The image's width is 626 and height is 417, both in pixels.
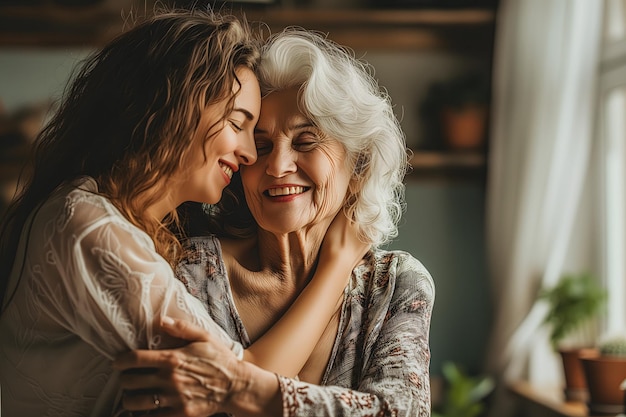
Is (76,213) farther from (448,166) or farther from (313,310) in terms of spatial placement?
(448,166)

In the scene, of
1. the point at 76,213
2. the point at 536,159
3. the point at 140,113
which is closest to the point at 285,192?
the point at 140,113

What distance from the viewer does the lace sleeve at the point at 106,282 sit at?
4.31ft

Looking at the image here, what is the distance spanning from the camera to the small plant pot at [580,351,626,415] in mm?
2863

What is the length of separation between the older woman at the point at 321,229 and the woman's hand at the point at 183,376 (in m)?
0.27

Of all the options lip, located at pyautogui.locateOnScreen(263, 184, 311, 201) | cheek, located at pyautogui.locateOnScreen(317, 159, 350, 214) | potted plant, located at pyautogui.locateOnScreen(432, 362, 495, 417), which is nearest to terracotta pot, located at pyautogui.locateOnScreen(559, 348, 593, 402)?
potted plant, located at pyautogui.locateOnScreen(432, 362, 495, 417)

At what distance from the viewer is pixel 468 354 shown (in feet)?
13.6

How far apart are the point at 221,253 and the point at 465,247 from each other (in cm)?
258

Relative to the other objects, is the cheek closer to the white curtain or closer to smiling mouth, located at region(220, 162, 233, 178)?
smiling mouth, located at region(220, 162, 233, 178)

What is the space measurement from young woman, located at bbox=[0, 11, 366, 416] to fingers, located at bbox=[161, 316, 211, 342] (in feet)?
0.06

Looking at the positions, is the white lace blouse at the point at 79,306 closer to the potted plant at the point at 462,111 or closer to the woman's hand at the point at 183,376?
the woman's hand at the point at 183,376

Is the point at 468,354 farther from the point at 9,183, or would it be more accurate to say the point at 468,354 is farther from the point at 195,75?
the point at 195,75

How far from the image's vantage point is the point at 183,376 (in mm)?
1323

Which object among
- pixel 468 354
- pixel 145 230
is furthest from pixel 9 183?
pixel 145 230

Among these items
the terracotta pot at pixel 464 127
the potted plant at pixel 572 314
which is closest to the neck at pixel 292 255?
the potted plant at pixel 572 314
